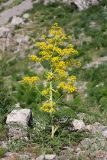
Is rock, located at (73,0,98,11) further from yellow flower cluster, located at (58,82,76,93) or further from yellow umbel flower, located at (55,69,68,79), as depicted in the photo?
yellow flower cluster, located at (58,82,76,93)

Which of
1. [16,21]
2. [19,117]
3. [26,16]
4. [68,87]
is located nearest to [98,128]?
[68,87]

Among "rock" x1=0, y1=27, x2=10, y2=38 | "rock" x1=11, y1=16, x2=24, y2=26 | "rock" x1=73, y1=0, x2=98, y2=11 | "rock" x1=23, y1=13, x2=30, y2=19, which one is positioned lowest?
"rock" x1=23, y1=13, x2=30, y2=19

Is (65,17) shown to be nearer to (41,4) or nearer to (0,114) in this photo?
(41,4)

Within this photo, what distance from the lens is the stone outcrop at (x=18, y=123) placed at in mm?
19188

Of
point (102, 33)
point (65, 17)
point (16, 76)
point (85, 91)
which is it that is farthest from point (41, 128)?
point (65, 17)

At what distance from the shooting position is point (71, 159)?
57.6 feet

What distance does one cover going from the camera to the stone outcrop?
1919 centimetres

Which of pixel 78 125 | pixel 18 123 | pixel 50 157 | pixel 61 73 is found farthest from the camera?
pixel 78 125

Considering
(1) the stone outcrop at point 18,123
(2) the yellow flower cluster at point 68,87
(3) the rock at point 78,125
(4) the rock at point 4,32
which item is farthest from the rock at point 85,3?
(2) the yellow flower cluster at point 68,87

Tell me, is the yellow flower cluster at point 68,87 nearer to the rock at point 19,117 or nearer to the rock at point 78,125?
the rock at point 19,117

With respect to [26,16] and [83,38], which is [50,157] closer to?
[83,38]

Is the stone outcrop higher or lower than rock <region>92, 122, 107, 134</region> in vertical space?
higher

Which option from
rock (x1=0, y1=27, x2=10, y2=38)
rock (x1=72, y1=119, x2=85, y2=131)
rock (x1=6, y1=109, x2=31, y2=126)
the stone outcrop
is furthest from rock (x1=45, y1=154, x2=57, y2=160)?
rock (x1=0, y1=27, x2=10, y2=38)

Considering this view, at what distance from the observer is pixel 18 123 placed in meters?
19.4
